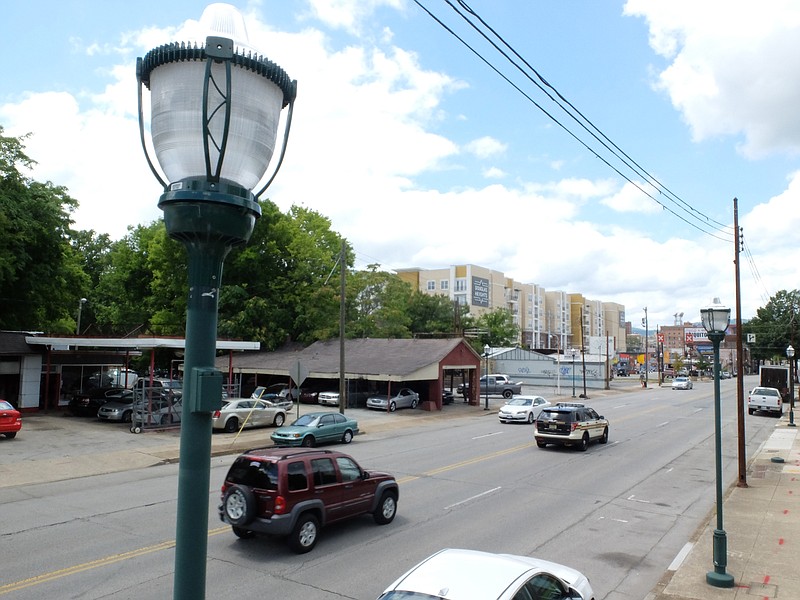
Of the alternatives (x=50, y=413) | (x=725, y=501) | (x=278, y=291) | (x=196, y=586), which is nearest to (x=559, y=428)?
(x=725, y=501)

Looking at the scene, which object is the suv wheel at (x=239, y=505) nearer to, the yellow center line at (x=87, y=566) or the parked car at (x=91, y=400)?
the yellow center line at (x=87, y=566)

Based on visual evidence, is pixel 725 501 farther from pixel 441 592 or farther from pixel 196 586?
pixel 196 586

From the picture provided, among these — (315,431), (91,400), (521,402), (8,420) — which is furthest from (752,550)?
(91,400)

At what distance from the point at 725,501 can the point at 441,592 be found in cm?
Answer: 1225

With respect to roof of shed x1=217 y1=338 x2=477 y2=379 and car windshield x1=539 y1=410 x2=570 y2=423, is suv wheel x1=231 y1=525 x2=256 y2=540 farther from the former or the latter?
roof of shed x1=217 y1=338 x2=477 y2=379

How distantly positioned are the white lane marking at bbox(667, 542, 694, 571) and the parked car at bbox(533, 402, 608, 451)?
11.0 m

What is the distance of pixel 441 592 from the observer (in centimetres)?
527

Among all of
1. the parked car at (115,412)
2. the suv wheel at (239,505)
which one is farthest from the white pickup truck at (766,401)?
the suv wheel at (239,505)

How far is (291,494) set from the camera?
10047 mm

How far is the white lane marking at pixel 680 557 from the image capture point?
9.94 metres

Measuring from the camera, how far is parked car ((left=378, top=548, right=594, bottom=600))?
5.27 meters

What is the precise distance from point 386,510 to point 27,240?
1037 inches

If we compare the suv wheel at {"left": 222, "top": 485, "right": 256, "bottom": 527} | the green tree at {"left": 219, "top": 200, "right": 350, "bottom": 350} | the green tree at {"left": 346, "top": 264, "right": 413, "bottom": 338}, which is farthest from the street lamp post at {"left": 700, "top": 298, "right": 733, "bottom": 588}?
the green tree at {"left": 346, "top": 264, "right": 413, "bottom": 338}

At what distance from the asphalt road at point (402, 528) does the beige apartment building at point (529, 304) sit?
6891 cm
